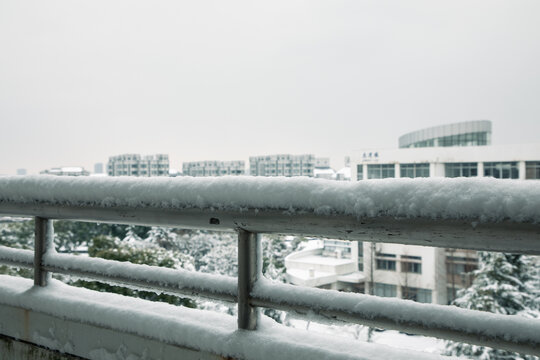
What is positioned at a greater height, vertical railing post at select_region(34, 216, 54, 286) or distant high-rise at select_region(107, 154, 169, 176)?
distant high-rise at select_region(107, 154, 169, 176)

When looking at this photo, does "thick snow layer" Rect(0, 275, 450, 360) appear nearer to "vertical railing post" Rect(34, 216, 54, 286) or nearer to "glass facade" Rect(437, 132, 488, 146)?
"vertical railing post" Rect(34, 216, 54, 286)

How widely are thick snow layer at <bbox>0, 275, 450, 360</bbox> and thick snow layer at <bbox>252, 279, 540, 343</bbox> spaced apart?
126mm

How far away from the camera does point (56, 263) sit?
1.85 metres

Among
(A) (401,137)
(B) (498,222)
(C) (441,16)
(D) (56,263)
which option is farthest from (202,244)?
(C) (441,16)

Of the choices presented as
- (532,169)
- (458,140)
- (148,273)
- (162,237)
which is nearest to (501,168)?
(532,169)

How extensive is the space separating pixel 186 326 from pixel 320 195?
0.69 metres

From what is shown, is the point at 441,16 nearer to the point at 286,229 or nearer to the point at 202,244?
the point at 202,244

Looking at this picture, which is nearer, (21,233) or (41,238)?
(41,238)

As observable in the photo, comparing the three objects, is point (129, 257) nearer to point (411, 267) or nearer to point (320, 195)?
point (320, 195)

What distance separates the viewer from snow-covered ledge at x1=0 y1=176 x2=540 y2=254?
Result: 931mm

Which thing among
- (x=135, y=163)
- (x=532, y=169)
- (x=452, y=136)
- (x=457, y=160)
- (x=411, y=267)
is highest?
(x=452, y=136)

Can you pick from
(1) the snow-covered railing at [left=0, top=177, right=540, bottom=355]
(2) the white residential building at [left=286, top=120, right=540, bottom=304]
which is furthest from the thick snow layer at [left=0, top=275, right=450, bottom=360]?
(2) the white residential building at [left=286, top=120, right=540, bottom=304]

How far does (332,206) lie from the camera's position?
1.13 meters

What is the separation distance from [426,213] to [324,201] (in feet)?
0.86
